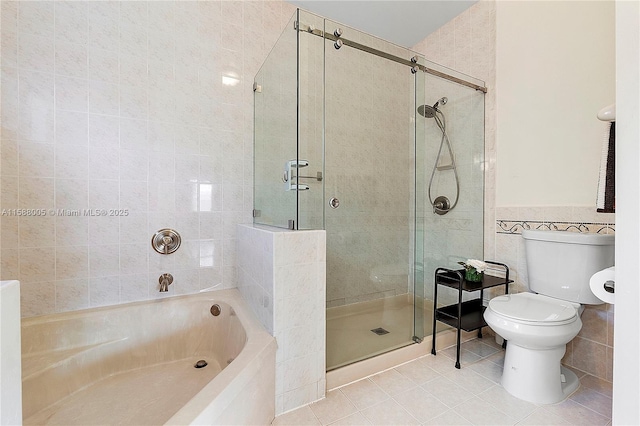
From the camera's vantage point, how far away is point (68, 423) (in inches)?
48.4

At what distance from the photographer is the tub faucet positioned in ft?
6.01

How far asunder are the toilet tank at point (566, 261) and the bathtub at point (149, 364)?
1625 millimetres

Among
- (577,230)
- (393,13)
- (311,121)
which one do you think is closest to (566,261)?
(577,230)

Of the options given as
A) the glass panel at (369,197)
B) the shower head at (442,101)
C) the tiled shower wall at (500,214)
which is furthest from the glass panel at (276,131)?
the tiled shower wall at (500,214)

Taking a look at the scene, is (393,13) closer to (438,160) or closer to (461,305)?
(438,160)

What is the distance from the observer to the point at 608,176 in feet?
3.45

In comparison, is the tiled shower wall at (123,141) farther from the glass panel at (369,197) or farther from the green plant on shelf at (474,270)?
the green plant on shelf at (474,270)

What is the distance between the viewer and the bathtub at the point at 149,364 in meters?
1.13

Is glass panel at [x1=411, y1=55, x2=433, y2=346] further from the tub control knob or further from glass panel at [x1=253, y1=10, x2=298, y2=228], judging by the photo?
the tub control knob

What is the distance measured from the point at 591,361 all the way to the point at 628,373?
5.41 feet

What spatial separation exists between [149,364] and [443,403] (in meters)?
1.64

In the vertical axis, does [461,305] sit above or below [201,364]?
above

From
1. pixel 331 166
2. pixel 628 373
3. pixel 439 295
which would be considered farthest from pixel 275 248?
pixel 439 295

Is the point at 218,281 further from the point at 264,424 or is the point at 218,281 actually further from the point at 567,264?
the point at 567,264
